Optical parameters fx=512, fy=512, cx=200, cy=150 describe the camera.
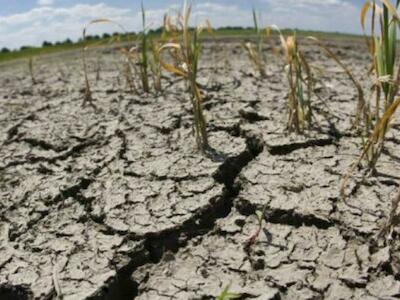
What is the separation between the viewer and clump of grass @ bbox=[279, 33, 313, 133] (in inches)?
82.7

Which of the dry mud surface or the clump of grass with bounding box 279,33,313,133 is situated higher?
the clump of grass with bounding box 279,33,313,133

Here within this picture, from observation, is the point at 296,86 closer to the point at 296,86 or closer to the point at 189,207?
the point at 296,86

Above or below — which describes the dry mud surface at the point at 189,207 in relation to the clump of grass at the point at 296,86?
below

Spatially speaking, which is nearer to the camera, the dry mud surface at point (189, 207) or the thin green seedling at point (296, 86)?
the dry mud surface at point (189, 207)

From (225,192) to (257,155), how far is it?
35 cm

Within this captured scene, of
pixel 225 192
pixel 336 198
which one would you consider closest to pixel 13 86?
pixel 225 192

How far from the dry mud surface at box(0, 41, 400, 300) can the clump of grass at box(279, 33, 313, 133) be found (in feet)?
0.21

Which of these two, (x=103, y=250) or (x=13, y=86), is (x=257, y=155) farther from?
(x=13, y=86)

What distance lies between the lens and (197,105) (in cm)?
203

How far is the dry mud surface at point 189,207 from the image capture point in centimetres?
144

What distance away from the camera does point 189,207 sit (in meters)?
1.74

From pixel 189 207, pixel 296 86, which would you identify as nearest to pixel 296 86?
pixel 296 86

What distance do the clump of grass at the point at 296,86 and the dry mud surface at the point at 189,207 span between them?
0.21ft

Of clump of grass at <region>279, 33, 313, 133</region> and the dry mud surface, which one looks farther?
clump of grass at <region>279, 33, 313, 133</region>
